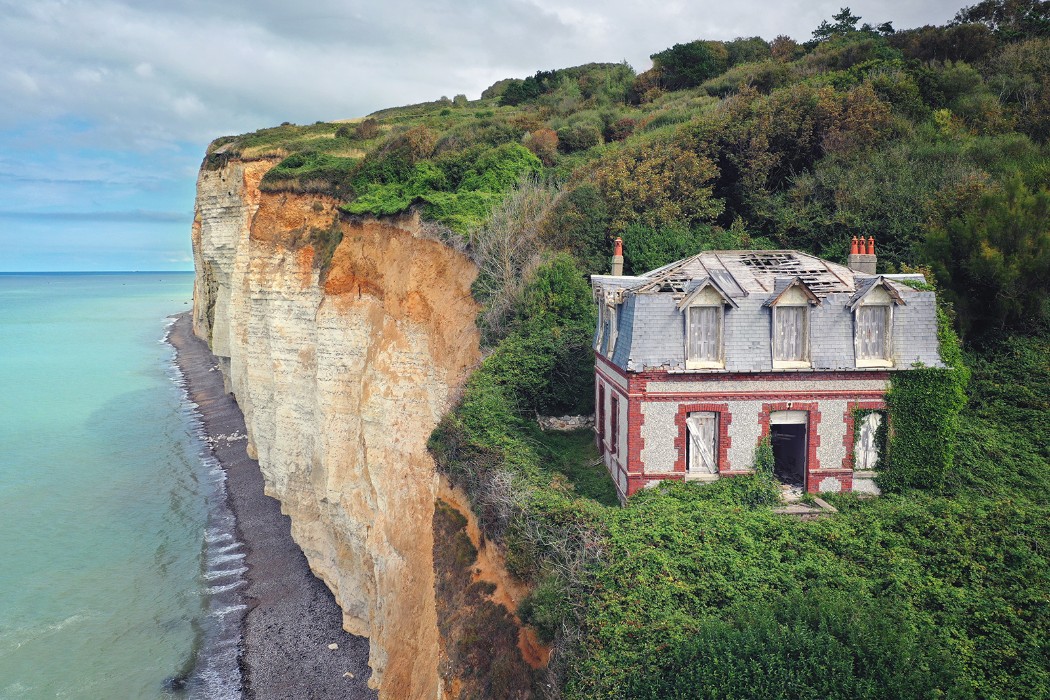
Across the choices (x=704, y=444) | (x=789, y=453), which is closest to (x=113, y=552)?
(x=704, y=444)

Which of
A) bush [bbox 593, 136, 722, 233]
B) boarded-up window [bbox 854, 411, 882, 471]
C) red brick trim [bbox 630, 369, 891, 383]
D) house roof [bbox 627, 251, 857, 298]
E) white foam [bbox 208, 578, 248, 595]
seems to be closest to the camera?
red brick trim [bbox 630, 369, 891, 383]

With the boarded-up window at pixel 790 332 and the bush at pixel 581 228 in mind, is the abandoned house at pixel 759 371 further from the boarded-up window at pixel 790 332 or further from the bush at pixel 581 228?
the bush at pixel 581 228

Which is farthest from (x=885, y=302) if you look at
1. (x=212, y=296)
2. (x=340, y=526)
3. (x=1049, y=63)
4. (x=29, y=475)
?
(x=212, y=296)

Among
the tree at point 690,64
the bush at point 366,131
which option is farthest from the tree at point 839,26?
the bush at point 366,131

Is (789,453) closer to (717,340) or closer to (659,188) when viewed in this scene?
(717,340)

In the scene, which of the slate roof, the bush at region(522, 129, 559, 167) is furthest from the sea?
the bush at region(522, 129, 559, 167)

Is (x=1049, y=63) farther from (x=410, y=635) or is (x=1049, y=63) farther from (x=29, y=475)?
(x=29, y=475)

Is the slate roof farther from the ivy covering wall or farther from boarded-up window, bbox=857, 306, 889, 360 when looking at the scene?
the ivy covering wall
